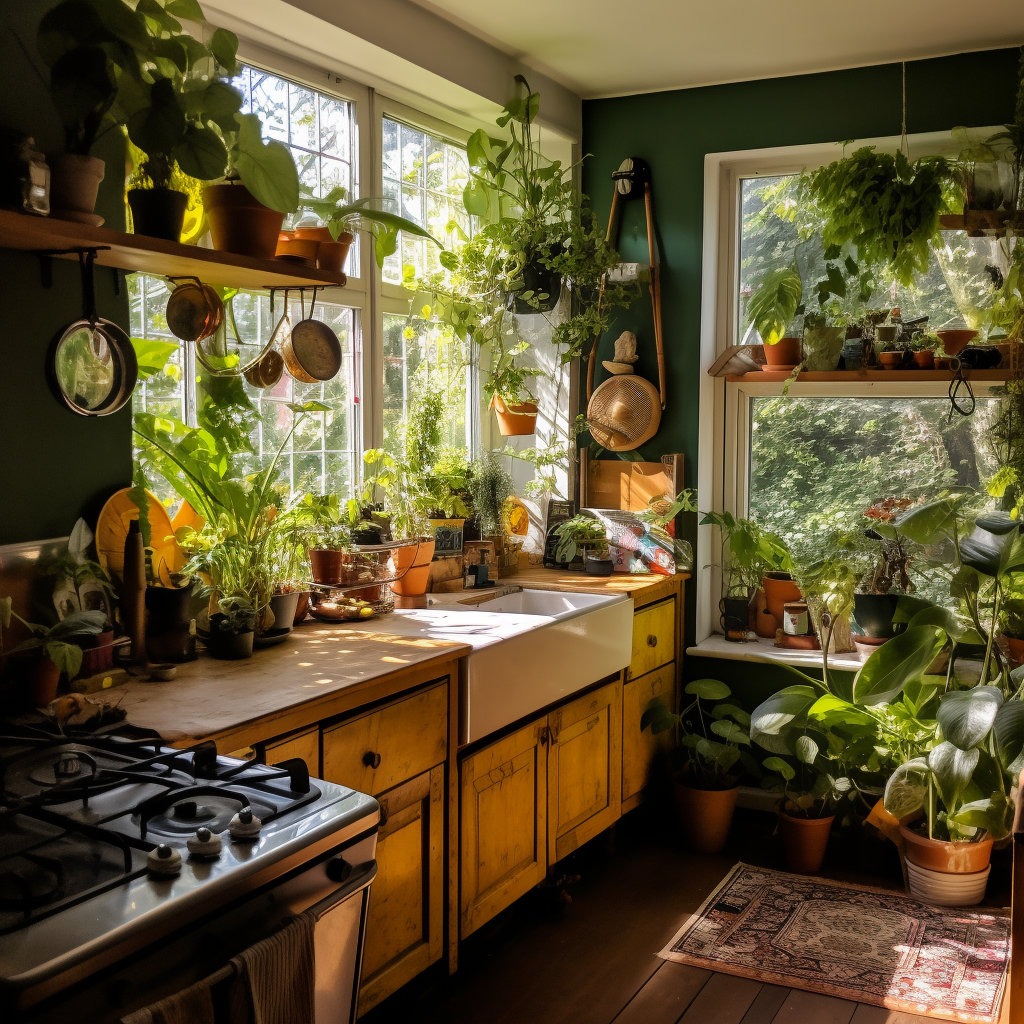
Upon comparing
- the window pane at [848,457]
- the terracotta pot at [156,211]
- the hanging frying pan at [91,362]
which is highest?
the terracotta pot at [156,211]

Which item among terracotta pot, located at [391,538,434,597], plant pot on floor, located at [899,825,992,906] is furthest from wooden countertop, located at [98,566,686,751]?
plant pot on floor, located at [899,825,992,906]

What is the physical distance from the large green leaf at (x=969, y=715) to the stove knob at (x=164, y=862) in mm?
2297

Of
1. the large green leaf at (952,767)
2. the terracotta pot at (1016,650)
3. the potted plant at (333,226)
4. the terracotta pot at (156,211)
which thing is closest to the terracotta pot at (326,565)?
the potted plant at (333,226)

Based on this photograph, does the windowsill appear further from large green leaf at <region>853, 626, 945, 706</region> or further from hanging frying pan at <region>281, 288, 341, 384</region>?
hanging frying pan at <region>281, 288, 341, 384</region>

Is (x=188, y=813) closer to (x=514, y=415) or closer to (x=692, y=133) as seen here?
(x=514, y=415)

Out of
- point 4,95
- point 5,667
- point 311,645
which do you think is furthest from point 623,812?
point 4,95

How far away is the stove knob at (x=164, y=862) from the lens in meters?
1.34

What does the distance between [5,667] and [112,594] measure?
33 cm

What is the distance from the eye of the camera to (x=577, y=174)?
4312 mm

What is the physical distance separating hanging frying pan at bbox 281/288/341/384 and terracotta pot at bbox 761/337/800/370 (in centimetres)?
181

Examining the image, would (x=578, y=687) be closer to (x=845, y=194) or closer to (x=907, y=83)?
(x=845, y=194)

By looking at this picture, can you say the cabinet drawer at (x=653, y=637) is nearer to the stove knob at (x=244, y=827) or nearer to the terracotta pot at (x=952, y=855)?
the terracotta pot at (x=952, y=855)

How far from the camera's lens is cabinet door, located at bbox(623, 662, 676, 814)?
372 centimetres

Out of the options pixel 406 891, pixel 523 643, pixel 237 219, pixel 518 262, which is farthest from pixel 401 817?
pixel 518 262
